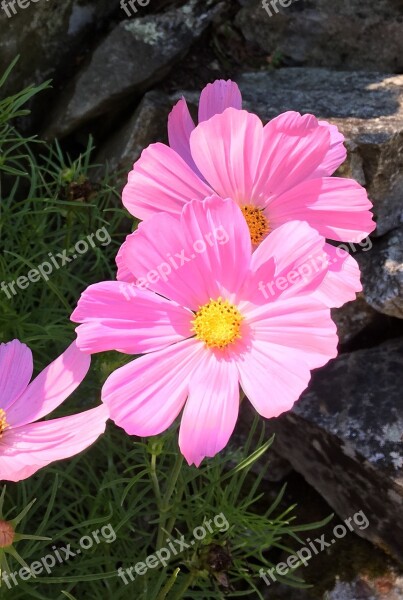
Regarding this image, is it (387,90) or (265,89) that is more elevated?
(265,89)

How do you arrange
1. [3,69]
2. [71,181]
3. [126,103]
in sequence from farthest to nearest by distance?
1. [126,103]
2. [3,69]
3. [71,181]

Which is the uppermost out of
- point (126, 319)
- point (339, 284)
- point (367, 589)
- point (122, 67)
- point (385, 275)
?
point (122, 67)

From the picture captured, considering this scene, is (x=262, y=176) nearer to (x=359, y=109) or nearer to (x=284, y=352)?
(x=284, y=352)

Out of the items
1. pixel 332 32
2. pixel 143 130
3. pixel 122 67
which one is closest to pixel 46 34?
pixel 122 67

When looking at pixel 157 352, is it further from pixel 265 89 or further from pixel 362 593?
pixel 265 89

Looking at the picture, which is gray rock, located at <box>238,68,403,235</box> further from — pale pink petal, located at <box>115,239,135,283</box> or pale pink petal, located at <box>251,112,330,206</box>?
pale pink petal, located at <box>115,239,135,283</box>

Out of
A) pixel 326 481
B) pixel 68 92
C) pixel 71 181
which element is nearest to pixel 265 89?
pixel 68 92

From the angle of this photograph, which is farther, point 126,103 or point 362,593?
point 126,103
